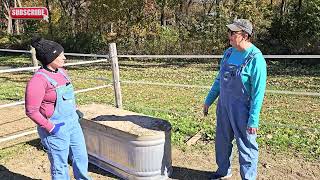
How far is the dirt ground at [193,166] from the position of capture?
176 inches

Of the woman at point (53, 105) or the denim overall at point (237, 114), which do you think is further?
the denim overall at point (237, 114)

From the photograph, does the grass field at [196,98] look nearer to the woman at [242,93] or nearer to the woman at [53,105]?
the woman at [242,93]

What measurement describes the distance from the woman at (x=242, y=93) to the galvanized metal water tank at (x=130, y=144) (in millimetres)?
662

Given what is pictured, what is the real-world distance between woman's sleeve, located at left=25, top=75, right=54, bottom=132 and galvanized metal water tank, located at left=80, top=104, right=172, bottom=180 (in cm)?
102

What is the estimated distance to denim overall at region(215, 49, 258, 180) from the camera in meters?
3.65

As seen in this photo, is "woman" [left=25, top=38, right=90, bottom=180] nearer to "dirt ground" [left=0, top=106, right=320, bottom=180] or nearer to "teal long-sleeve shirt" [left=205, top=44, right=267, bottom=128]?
"dirt ground" [left=0, top=106, right=320, bottom=180]

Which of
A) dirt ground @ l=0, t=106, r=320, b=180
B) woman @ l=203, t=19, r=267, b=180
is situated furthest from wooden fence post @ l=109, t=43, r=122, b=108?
woman @ l=203, t=19, r=267, b=180

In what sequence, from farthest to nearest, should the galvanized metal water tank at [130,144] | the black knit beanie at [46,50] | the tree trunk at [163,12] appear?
the tree trunk at [163,12] < the galvanized metal water tank at [130,144] < the black knit beanie at [46,50]

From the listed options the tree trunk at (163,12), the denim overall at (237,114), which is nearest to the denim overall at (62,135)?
the denim overall at (237,114)

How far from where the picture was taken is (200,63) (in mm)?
16875

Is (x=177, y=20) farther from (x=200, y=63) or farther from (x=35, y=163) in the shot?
(x=35, y=163)

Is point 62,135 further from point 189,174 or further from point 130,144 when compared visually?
point 189,174

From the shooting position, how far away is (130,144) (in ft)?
13.4

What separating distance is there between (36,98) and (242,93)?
5.94ft
